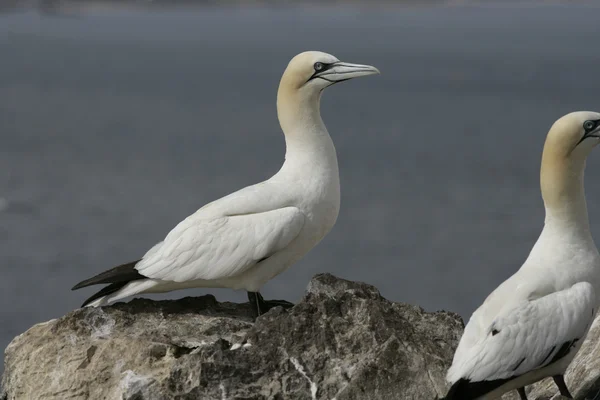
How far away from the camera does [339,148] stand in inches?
1986

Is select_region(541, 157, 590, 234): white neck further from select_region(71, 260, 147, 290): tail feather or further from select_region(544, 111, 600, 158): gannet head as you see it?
select_region(71, 260, 147, 290): tail feather

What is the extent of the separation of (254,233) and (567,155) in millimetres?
1765

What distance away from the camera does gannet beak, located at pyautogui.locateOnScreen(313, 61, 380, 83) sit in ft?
23.5

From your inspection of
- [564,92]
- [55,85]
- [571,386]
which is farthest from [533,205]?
[55,85]

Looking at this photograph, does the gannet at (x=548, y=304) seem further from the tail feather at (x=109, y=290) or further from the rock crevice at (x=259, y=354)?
the tail feather at (x=109, y=290)

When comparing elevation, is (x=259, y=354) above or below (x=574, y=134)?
below

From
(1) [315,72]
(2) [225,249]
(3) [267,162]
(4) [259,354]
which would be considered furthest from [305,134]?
(3) [267,162]

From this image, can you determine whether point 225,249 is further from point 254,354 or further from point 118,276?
point 254,354

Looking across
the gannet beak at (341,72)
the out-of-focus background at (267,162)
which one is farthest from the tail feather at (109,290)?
the out-of-focus background at (267,162)

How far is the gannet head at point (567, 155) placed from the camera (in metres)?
5.68

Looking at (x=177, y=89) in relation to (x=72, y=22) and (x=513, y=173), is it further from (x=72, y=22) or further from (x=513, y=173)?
(x=72, y=22)

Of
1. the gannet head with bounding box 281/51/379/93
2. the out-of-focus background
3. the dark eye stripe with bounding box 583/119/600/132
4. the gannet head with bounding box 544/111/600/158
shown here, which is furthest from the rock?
the out-of-focus background

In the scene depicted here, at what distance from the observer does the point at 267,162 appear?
43812 millimetres

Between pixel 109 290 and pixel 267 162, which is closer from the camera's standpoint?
pixel 109 290
